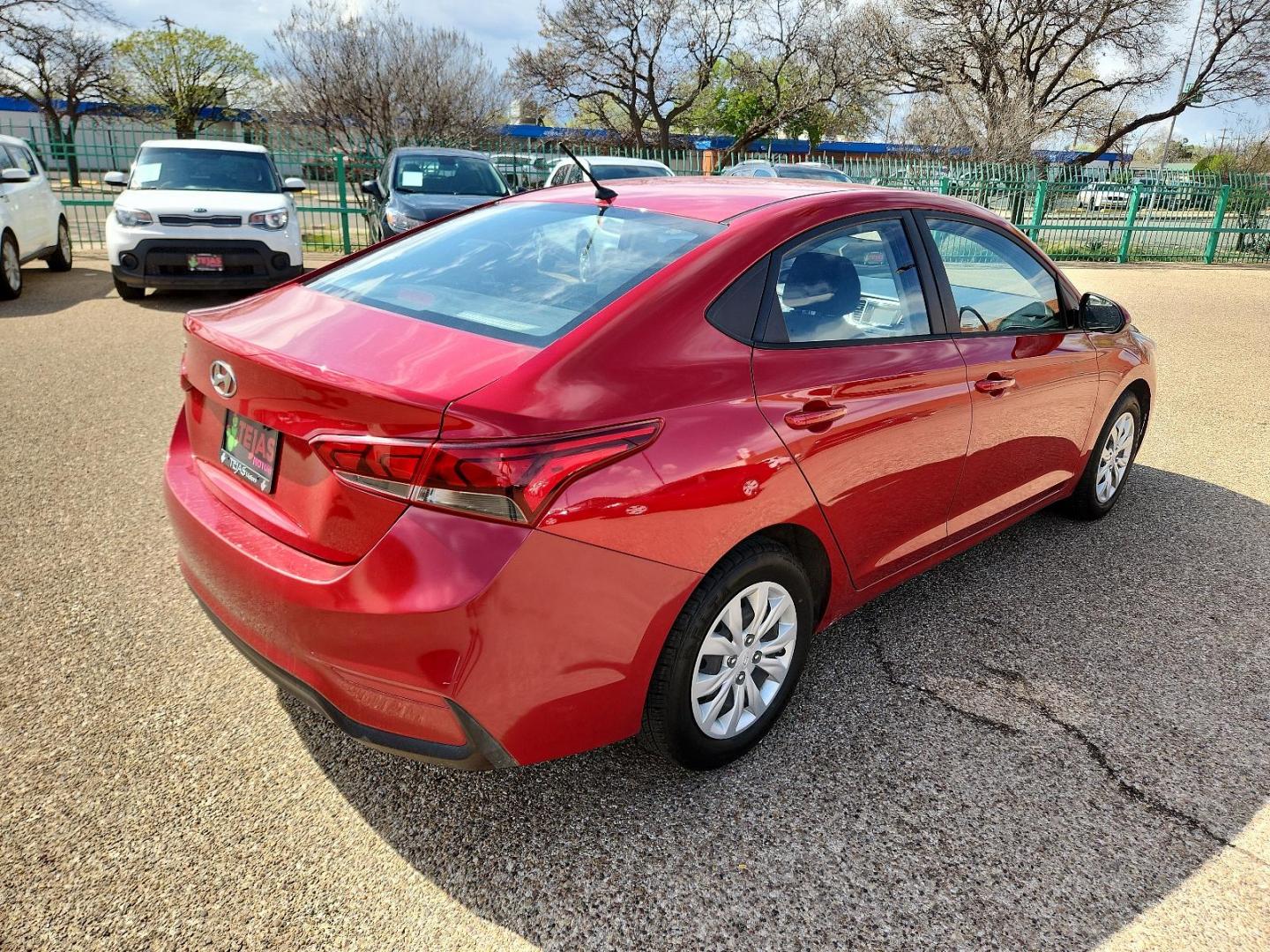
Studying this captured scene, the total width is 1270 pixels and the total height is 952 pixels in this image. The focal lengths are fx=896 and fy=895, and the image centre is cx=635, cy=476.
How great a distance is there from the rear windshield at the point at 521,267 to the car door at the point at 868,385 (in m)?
0.40

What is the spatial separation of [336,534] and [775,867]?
138 centimetres

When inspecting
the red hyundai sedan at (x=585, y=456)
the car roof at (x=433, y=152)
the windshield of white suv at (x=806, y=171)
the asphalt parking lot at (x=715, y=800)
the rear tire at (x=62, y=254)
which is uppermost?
the windshield of white suv at (x=806, y=171)

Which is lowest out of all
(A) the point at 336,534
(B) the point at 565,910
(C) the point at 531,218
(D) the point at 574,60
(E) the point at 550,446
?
(B) the point at 565,910

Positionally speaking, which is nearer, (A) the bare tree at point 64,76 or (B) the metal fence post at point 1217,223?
(B) the metal fence post at point 1217,223

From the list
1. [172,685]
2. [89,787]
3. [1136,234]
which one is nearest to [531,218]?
[172,685]

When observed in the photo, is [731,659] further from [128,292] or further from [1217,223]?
[1217,223]

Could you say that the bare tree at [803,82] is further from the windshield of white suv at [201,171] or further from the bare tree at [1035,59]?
the windshield of white suv at [201,171]

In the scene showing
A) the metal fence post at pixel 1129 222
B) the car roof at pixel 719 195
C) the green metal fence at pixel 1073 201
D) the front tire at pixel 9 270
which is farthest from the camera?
the metal fence post at pixel 1129 222

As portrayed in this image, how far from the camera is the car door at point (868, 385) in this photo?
8.23 feet

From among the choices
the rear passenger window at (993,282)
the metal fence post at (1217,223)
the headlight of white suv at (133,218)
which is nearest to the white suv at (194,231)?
the headlight of white suv at (133,218)

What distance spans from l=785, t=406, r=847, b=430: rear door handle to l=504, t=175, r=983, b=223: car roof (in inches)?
25.1

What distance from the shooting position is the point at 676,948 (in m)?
2.06

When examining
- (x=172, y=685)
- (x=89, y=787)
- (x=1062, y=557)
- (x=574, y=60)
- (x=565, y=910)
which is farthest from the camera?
(x=574, y=60)

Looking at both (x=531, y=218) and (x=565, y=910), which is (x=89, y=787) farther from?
(x=531, y=218)
